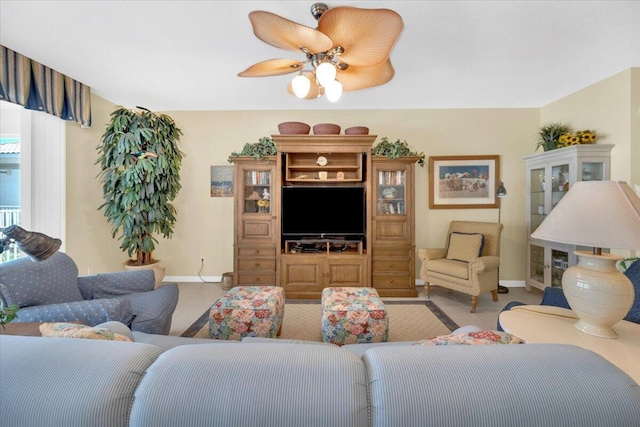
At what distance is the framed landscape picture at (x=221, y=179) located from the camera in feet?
13.1

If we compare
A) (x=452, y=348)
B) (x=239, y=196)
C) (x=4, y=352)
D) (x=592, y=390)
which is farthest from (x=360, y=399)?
(x=239, y=196)

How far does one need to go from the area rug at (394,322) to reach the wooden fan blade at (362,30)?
227 centimetres

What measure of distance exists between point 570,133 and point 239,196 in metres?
4.23

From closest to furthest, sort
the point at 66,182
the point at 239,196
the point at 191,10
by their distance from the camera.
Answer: the point at 191,10, the point at 66,182, the point at 239,196

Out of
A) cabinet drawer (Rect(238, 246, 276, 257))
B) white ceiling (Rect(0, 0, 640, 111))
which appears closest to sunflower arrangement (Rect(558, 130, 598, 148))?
white ceiling (Rect(0, 0, 640, 111))

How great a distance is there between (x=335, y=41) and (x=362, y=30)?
0.57 feet

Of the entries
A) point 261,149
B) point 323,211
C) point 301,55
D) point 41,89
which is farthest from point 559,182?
point 41,89

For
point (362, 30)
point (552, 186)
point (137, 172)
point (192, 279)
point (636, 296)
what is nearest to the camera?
point (362, 30)

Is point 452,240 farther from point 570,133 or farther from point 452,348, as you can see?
point 452,348

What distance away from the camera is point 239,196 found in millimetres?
3580

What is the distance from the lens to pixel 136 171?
9.98ft

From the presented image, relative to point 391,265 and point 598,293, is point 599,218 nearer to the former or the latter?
point 598,293

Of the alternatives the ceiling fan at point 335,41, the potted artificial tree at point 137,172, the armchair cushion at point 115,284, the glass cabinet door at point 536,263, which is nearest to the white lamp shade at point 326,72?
the ceiling fan at point 335,41

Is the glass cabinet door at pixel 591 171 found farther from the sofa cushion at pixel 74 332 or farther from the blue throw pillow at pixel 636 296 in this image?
the sofa cushion at pixel 74 332
